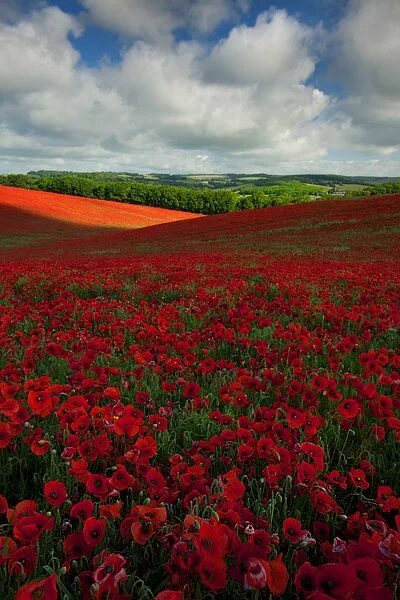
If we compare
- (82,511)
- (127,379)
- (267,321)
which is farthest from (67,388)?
(267,321)

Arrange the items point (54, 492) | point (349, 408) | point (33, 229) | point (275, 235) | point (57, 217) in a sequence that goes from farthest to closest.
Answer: point (57, 217)
point (33, 229)
point (275, 235)
point (349, 408)
point (54, 492)

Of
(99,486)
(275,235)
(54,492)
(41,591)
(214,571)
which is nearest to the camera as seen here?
(41,591)

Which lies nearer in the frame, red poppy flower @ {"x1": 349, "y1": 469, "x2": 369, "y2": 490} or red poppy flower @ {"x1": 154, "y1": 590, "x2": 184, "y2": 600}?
red poppy flower @ {"x1": 154, "y1": 590, "x2": 184, "y2": 600}

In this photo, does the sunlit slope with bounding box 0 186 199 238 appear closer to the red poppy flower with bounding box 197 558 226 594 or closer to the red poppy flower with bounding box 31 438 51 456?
the red poppy flower with bounding box 31 438 51 456

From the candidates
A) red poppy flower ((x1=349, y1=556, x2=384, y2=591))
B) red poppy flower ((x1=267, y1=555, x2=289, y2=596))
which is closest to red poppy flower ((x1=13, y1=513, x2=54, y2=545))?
red poppy flower ((x1=267, y1=555, x2=289, y2=596))

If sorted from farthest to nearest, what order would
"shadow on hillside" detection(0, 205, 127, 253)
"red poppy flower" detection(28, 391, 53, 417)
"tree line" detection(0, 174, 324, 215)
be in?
"tree line" detection(0, 174, 324, 215) < "shadow on hillside" detection(0, 205, 127, 253) < "red poppy flower" detection(28, 391, 53, 417)

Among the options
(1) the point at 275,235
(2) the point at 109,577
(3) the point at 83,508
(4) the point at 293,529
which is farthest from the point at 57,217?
(2) the point at 109,577

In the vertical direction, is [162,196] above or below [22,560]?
above

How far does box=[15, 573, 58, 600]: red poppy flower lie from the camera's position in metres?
1.08

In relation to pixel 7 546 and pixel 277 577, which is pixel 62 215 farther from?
pixel 277 577

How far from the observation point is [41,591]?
1.13 meters

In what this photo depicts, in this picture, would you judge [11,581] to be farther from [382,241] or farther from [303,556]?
[382,241]

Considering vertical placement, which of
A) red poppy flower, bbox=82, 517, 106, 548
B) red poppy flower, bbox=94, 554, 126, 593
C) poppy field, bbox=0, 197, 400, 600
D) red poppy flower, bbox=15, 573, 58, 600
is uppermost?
red poppy flower, bbox=15, 573, 58, 600

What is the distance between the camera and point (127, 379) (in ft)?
12.8
